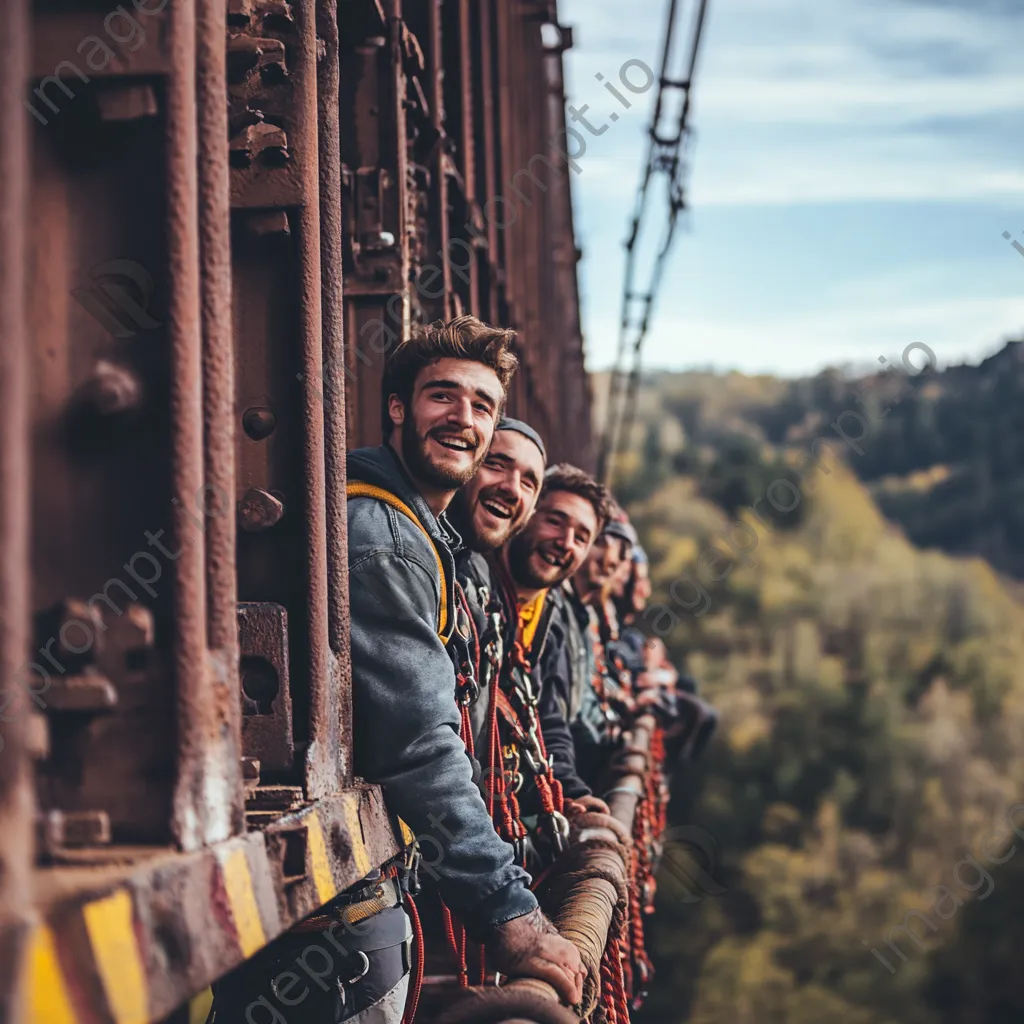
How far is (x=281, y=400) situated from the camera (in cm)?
246

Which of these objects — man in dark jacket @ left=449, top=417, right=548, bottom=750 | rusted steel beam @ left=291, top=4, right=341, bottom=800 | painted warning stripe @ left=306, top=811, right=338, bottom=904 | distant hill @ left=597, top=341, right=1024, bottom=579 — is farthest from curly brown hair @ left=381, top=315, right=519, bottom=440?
distant hill @ left=597, top=341, right=1024, bottom=579

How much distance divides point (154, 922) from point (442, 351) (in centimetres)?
198

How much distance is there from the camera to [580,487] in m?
5.14

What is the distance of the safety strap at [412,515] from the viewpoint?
3.00m

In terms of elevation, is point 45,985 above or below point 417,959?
above

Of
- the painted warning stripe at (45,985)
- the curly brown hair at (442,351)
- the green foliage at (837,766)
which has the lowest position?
the green foliage at (837,766)

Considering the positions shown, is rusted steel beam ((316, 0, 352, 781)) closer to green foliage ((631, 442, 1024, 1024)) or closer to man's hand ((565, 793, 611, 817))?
man's hand ((565, 793, 611, 817))

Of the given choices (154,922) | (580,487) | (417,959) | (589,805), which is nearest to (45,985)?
(154,922)

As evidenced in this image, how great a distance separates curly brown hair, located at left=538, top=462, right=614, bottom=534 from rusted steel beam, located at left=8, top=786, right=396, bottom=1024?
2.98 meters

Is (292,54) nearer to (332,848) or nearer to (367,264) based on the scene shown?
(332,848)

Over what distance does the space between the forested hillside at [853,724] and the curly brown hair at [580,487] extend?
25.5 metres

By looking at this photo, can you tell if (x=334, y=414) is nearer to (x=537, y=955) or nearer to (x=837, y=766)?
(x=537, y=955)

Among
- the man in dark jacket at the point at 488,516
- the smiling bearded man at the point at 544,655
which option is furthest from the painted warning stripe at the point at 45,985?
the smiling bearded man at the point at 544,655

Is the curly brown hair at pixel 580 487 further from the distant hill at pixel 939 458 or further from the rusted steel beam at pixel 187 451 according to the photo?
the distant hill at pixel 939 458
